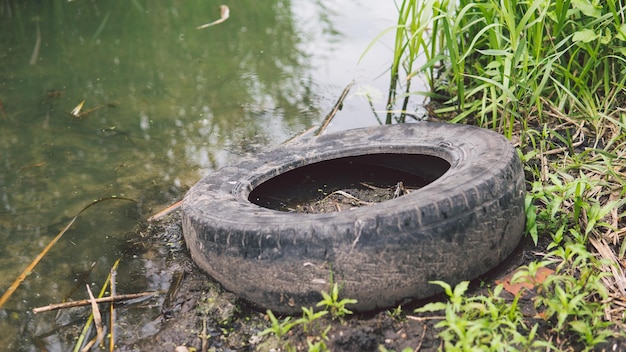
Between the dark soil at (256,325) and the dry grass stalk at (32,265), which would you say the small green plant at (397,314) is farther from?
the dry grass stalk at (32,265)

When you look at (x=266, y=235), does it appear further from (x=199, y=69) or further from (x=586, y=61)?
(x=199, y=69)

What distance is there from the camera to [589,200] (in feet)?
9.44

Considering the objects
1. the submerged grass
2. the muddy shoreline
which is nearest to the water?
the muddy shoreline

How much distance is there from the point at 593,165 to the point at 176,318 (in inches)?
74.9

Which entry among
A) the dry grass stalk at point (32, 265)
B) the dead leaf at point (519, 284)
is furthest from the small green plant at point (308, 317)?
the dry grass stalk at point (32, 265)

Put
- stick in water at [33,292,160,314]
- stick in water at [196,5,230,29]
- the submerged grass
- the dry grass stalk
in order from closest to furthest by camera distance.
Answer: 1. the submerged grass
2. stick in water at [33,292,160,314]
3. the dry grass stalk
4. stick in water at [196,5,230,29]

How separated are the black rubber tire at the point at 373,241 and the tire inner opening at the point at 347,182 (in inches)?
16.8

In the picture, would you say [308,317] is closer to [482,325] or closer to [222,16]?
[482,325]

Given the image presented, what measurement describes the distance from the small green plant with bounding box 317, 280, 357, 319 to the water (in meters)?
0.87

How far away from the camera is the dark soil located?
2.31m

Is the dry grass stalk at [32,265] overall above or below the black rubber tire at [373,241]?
below

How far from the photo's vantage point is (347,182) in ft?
10.9

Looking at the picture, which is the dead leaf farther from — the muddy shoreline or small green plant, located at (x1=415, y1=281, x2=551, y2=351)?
small green plant, located at (x1=415, y1=281, x2=551, y2=351)

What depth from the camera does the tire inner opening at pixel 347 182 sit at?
3172mm
